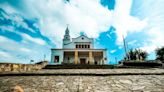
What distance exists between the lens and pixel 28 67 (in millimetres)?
12867

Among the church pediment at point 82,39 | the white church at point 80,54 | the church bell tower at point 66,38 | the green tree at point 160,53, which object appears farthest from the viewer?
the green tree at point 160,53

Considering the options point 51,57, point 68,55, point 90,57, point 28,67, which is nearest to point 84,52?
point 90,57

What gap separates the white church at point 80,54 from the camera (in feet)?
102

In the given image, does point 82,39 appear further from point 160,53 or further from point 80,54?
point 160,53

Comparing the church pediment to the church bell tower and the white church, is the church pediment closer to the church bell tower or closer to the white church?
the white church

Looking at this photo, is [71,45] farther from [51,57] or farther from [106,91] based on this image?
[106,91]

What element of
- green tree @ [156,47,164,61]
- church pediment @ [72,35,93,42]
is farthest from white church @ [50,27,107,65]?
green tree @ [156,47,164,61]

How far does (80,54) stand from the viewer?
1329 inches

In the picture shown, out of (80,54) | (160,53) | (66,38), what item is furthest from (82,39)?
(160,53)

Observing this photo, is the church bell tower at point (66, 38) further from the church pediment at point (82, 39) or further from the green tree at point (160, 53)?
the green tree at point (160, 53)

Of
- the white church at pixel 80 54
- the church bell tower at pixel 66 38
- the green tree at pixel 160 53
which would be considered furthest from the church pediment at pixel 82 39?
Answer: the green tree at pixel 160 53

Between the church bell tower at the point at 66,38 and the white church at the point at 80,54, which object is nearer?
the white church at the point at 80,54

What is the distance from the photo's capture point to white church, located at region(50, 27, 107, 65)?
3097cm

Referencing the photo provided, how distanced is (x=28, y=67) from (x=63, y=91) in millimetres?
9087
